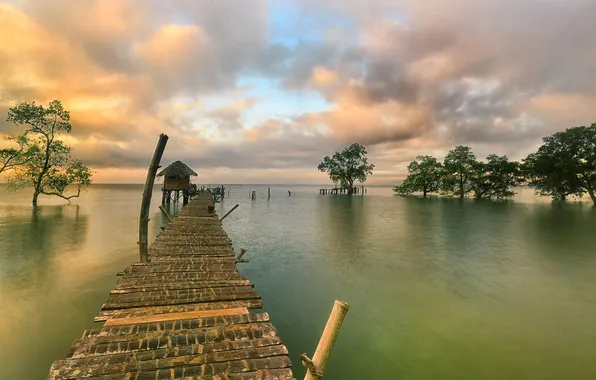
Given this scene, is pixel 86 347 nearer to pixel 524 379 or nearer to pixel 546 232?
pixel 524 379

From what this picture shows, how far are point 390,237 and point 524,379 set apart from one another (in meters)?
18.0

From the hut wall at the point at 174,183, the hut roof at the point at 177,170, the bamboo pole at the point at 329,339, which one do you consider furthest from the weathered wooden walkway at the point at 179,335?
the hut wall at the point at 174,183

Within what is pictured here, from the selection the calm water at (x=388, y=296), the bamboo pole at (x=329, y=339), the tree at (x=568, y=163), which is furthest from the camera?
the tree at (x=568, y=163)

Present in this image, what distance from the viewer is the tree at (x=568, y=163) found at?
5225cm

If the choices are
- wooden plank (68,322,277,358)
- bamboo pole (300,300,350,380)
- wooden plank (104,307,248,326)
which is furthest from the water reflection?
bamboo pole (300,300,350,380)

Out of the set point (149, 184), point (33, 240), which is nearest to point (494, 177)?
point (149, 184)

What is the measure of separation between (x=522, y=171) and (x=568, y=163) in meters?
11.3

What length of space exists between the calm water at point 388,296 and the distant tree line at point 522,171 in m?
41.9

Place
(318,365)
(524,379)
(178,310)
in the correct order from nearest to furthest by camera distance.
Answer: (318,365), (178,310), (524,379)

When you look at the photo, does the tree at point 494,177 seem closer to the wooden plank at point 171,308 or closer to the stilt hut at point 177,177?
the stilt hut at point 177,177

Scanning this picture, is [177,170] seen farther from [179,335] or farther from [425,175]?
[425,175]

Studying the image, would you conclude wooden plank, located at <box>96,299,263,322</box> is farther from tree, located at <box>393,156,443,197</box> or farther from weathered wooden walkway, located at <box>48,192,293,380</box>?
tree, located at <box>393,156,443,197</box>

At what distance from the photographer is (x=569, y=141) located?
5478 centimetres

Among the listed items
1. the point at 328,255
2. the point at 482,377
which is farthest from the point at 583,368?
the point at 328,255
